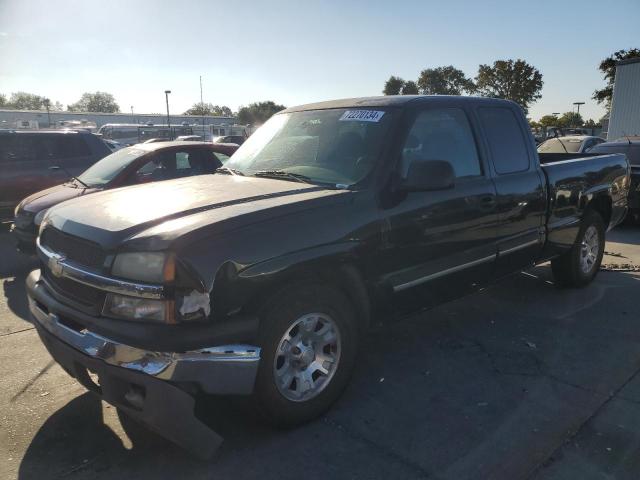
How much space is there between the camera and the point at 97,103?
126 metres

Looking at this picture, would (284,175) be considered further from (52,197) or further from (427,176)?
(52,197)

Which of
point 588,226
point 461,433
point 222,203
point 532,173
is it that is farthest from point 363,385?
point 588,226

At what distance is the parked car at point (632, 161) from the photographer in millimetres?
9234

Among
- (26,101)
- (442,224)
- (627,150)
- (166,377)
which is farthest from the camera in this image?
(26,101)

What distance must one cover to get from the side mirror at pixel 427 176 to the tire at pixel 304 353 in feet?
2.78

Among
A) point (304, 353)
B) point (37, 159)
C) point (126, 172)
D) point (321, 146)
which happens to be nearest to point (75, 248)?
point (304, 353)

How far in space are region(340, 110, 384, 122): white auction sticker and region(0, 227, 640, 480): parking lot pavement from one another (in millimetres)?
1831

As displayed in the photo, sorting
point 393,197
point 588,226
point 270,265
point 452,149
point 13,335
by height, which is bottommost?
point 13,335

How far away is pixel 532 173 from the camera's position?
15.2ft

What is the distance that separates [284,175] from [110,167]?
4545 mm

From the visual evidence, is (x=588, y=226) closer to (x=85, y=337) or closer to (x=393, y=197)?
(x=393, y=197)

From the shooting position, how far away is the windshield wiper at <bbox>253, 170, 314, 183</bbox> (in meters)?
3.53

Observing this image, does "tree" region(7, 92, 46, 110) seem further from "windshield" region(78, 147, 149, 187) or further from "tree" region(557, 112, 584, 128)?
"windshield" region(78, 147, 149, 187)

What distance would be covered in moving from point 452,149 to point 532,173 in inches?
44.6
